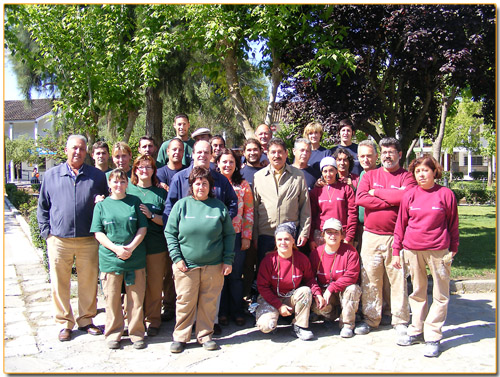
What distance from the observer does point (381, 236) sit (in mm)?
5141

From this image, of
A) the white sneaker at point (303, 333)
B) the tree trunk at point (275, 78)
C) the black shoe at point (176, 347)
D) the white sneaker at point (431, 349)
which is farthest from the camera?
the tree trunk at point (275, 78)

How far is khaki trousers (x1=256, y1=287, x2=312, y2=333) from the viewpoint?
4.90 metres

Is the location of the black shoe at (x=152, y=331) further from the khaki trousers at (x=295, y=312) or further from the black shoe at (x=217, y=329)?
the khaki trousers at (x=295, y=312)

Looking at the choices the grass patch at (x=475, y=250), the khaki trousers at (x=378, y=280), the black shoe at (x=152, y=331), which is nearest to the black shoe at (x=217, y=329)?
the black shoe at (x=152, y=331)

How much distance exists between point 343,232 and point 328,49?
343 centimetres

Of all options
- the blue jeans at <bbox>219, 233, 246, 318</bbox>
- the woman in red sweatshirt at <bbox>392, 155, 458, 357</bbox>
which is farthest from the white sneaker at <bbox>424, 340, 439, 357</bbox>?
the blue jeans at <bbox>219, 233, 246, 318</bbox>

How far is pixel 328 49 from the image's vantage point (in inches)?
291

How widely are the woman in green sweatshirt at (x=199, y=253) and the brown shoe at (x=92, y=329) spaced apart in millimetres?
1019

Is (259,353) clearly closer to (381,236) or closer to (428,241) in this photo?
(381,236)

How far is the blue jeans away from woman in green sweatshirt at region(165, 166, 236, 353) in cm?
54

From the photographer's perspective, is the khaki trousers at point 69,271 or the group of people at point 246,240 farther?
the khaki trousers at point 69,271

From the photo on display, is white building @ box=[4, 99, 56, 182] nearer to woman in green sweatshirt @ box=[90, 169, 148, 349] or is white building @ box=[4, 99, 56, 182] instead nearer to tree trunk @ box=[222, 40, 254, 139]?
tree trunk @ box=[222, 40, 254, 139]

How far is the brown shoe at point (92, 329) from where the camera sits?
16.7 feet

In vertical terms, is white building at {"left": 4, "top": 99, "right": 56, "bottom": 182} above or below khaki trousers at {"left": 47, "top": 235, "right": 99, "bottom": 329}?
above
